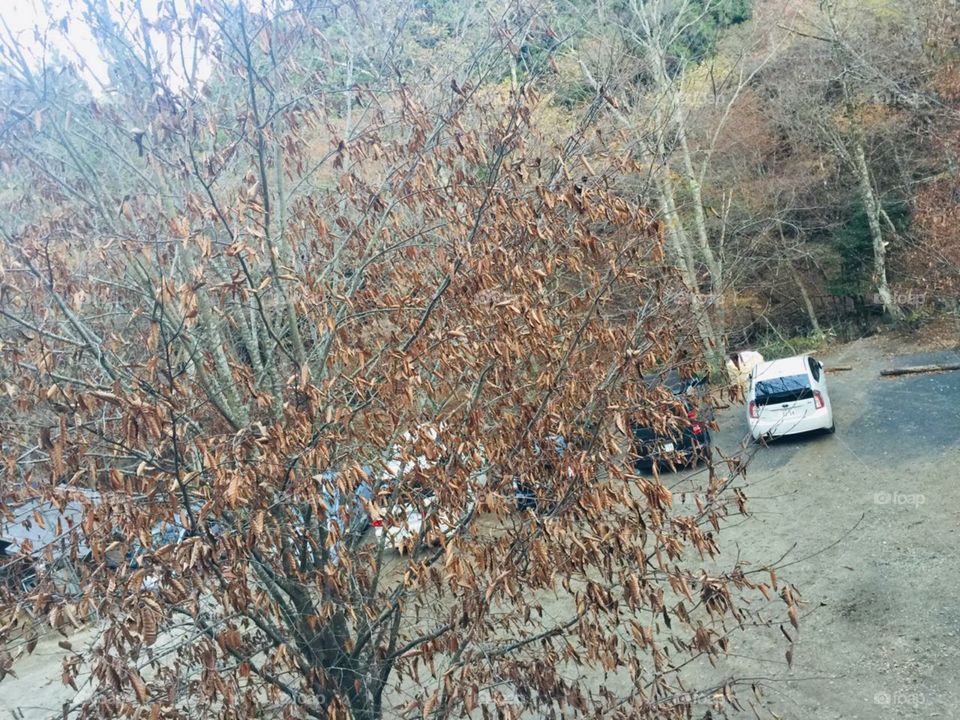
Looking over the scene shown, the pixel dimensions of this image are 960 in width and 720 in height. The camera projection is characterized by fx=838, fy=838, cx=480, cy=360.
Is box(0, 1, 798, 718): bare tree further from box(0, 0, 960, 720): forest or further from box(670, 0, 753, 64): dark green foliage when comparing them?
box(670, 0, 753, 64): dark green foliage

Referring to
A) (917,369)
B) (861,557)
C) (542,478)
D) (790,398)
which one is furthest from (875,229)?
(542,478)

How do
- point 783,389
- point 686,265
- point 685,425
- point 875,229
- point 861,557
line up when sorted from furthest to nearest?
point 875,229 → point 686,265 → point 783,389 → point 861,557 → point 685,425

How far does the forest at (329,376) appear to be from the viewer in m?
4.40

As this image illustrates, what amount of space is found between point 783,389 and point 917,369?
6.64 m

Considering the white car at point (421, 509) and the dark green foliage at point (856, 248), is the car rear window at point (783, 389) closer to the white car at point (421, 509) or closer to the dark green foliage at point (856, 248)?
the white car at point (421, 509)

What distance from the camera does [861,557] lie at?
478 inches

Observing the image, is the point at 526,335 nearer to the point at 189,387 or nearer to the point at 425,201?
the point at 425,201

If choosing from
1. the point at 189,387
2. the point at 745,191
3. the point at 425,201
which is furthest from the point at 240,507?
the point at 745,191

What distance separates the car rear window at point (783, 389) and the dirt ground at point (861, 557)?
123cm

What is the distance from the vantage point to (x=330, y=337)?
5.36m

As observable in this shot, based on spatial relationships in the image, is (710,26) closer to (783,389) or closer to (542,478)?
(783,389)

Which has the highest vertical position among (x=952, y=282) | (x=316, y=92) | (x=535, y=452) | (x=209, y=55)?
(x=209, y=55)

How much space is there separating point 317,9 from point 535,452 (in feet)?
11.5

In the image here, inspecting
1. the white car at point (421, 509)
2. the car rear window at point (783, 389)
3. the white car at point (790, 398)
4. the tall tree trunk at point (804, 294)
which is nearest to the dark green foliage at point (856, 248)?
the tall tree trunk at point (804, 294)
